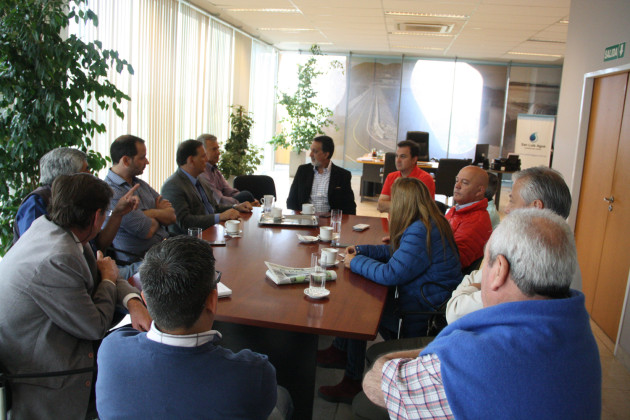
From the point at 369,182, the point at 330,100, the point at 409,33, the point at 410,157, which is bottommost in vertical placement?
the point at 369,182

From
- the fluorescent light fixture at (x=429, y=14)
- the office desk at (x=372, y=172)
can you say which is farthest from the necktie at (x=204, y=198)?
the office desk at (x=372, y=172)

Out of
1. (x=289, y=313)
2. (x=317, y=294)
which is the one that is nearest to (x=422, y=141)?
(x=317, y=294)

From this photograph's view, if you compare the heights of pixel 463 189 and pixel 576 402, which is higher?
pixel 463 189

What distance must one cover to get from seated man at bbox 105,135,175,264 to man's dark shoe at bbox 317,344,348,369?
4.48ft

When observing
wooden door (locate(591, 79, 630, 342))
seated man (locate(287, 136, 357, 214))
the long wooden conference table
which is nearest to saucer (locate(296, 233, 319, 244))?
the long wooden conference table

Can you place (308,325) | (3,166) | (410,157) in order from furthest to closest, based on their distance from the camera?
(410,157) → (3,166) → (308,325)

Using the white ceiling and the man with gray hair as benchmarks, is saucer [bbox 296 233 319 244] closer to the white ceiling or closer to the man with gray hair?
the man with gray hair

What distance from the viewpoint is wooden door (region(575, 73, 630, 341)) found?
4027 mm

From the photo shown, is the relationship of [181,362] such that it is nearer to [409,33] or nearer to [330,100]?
[409,33]

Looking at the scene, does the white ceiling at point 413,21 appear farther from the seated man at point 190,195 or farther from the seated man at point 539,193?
the seated man at point 539,193

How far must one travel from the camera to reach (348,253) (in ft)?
9.70

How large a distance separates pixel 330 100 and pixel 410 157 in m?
9.41

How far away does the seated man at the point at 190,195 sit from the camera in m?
3.94

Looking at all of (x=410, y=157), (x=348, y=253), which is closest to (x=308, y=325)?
(x=348, y=253)
